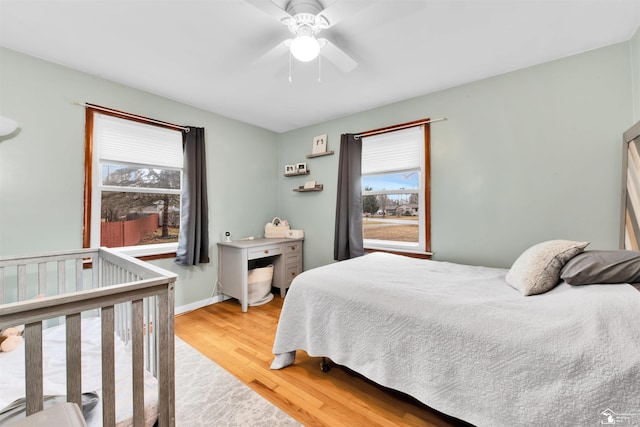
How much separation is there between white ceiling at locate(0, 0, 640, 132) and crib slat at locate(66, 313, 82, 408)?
174 cm

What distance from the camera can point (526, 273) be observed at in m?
1.46

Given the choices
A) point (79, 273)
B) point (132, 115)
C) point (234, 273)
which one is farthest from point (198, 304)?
point (132, 115)

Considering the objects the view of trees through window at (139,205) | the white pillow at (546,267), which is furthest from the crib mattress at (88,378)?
the white pillow at (546,267)

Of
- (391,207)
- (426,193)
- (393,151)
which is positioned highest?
(393,151)

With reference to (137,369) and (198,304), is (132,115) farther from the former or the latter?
(137,369)

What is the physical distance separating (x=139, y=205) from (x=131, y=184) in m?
0.23

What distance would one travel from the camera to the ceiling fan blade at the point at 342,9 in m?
1.24

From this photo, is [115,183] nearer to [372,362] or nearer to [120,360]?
[120,360]

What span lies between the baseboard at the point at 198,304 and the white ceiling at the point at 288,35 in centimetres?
237

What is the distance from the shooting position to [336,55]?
174cm

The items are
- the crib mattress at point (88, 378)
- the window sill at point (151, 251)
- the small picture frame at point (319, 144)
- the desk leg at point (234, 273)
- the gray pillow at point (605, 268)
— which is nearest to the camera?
the crib mattress at point (88, 378)

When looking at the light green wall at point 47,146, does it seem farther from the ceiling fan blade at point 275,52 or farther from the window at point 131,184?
the ceiling fan blade at point 275,52

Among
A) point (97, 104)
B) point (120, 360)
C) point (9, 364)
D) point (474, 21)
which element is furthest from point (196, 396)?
point (474, 21)

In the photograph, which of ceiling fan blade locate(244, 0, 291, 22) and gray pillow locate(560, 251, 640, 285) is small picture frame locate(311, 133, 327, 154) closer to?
ceiling fan blade locate(244, 0, 291, 22)
